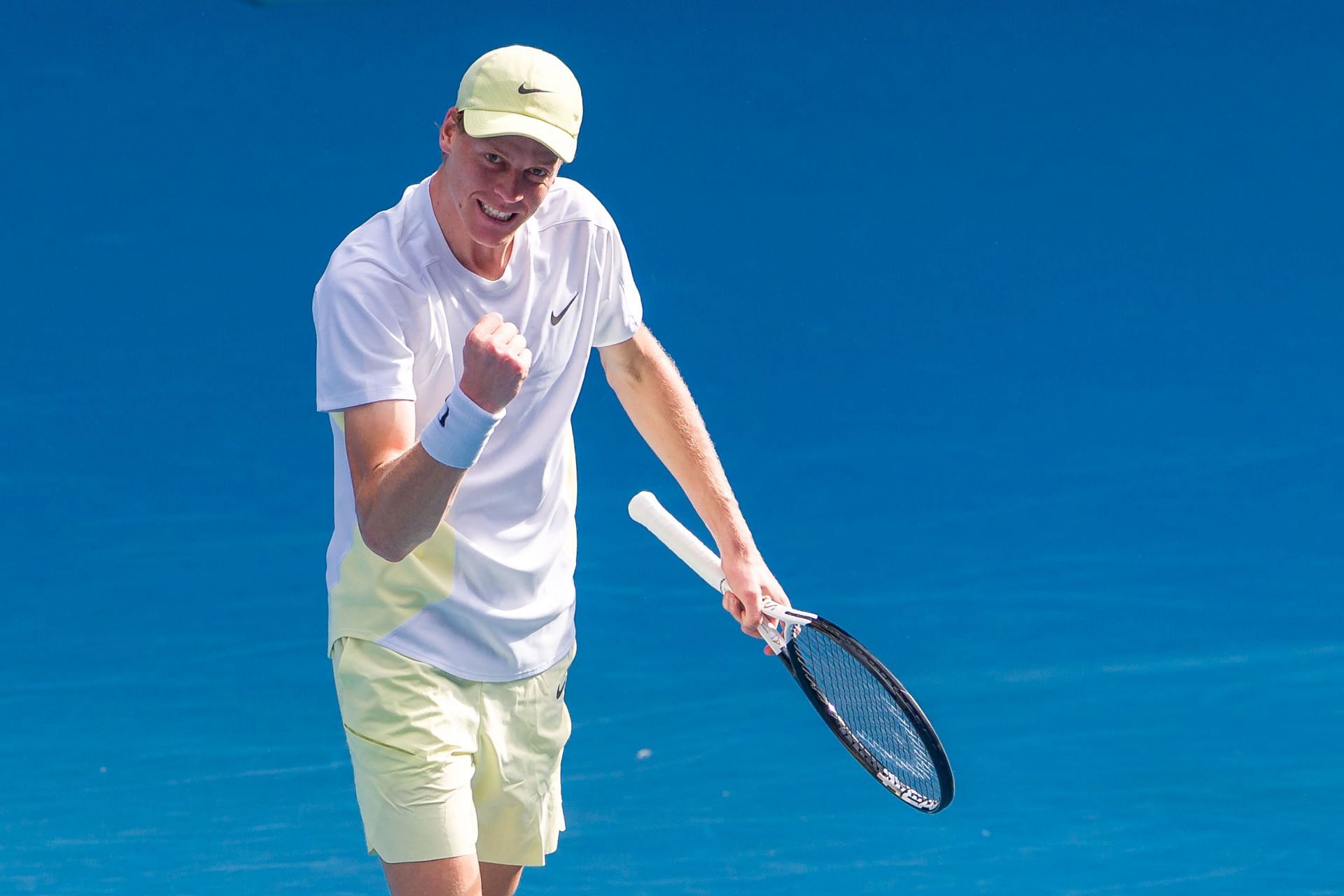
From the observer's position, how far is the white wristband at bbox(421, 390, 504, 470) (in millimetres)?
2438

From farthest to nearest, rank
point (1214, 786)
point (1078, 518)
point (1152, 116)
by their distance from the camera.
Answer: point (1152, 116) → point (1078, 518) → point (1214, 786)

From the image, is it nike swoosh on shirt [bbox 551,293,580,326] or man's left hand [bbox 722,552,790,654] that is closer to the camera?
nike swoosh on shirt [bbox 551,293,580,326]

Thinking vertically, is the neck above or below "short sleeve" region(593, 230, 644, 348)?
below

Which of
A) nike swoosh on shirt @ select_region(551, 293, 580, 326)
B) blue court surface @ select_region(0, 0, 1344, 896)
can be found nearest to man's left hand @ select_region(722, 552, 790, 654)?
nike swoosh on shirt @ select_region(551, 293, 580, 326)

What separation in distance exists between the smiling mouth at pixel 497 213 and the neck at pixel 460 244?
0.09 metres

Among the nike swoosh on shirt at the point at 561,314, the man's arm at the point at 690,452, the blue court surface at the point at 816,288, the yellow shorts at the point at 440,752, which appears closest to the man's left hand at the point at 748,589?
the man's arm at the point at 690,452

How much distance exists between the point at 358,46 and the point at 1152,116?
10.9 feet

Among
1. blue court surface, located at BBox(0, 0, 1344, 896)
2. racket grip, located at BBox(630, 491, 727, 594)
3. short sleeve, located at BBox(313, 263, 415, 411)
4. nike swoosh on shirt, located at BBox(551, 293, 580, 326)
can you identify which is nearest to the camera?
short sleeve, located at BBox(313, 263, 415, 411)

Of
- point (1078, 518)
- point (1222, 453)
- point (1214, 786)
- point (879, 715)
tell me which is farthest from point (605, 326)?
point (1222, 453)

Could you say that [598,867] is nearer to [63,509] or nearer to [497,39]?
[63,509]

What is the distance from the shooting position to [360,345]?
2.61 m

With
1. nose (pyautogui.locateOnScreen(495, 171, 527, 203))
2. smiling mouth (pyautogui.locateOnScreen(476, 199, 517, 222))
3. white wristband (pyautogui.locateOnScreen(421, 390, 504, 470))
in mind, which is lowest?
white wristband (pyautogui.locateOnScreen(421, 390, 504, 470))

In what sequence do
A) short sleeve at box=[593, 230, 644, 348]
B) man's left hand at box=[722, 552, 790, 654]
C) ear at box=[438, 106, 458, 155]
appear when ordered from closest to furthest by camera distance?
ear at box=[438, 106, 458, 155], short sleeve at box=[593, 230, 644, 348], man's left hand at box=[722, 552, 790, 654]

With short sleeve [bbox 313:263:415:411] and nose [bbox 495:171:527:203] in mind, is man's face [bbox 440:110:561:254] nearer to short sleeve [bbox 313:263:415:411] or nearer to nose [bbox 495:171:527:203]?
nose [bbox 495:171:527:203]
